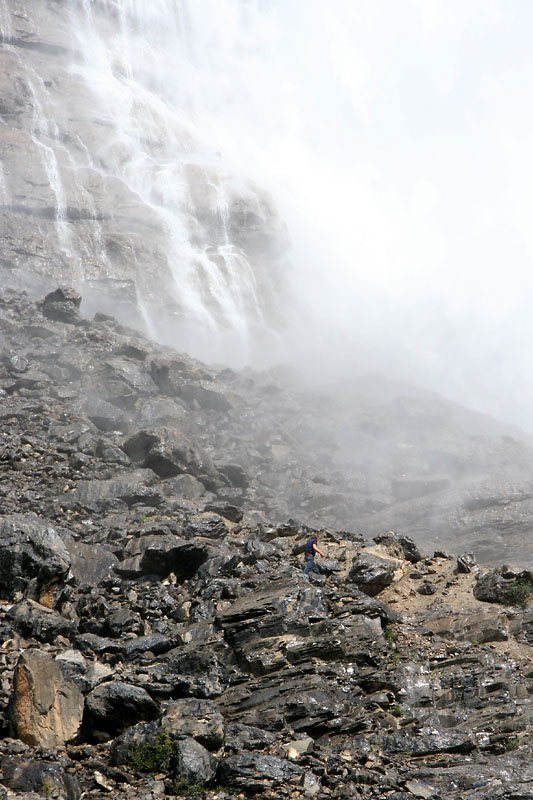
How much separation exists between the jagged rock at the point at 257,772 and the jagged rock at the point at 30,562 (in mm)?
6327

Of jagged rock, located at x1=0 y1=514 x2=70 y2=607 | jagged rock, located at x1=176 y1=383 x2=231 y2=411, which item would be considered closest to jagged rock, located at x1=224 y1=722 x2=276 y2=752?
jagged rock, located at x1=0 y1=514 x2=70 y2=607

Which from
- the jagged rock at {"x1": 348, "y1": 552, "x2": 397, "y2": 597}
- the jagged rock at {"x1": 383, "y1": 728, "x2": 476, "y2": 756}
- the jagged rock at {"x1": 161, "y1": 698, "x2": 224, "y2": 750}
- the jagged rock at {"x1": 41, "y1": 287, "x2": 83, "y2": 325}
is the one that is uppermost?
the jagged rock at {"x1": 41, "y1": 287, "x2": 83, "y2": 325}

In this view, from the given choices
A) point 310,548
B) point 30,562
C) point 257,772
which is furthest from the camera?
point 310,548

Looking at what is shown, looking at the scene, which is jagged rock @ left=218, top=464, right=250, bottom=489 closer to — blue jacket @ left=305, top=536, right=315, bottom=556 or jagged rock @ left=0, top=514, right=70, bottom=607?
blue jacket @ left=305, top=536, right=315, bottom=556

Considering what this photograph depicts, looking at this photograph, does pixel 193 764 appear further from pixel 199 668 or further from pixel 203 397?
pixel 203 397

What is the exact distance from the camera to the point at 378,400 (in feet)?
170

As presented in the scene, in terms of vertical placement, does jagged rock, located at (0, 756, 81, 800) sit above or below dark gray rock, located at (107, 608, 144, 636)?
below

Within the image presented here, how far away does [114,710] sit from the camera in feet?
28.9

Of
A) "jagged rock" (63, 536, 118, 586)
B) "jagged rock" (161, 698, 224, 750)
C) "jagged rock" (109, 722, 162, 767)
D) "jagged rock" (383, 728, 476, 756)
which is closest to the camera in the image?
"jagged rock" (109, 722, 162, 767)

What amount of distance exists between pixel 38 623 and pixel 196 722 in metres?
4.29

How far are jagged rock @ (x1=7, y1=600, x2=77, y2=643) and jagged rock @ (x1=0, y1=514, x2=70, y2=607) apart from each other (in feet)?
2.08

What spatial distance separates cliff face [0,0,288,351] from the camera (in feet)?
185

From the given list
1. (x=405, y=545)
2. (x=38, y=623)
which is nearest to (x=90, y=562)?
(x=38, y=623)

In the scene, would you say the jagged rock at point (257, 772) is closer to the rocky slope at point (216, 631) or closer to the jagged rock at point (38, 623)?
the rocky slope at point (216, 631)
